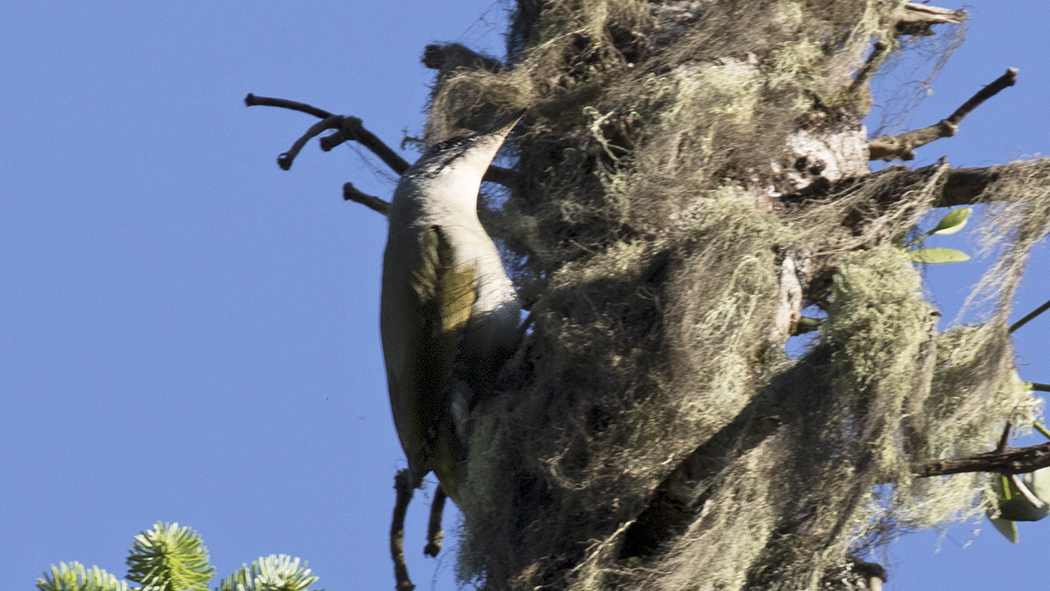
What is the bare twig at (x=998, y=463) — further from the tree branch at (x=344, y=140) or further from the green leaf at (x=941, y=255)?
the tree branch at (x=344, y=140)

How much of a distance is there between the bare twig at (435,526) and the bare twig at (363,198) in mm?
777

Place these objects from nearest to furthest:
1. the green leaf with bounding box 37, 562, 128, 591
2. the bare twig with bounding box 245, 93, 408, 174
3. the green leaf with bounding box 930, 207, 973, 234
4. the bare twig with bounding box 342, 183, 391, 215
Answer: the green leaf with bounding box 37, 562, 128, 591 → the green leaf with bounding box 930, 207, 973, 234 → the bare twig with bounding box 245, 93, 408, 174 → the bare twig with bounding box 342, 183, 391, 215

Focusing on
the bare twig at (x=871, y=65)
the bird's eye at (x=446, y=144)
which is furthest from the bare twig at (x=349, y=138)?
the bare twig at (x=871, y=65)

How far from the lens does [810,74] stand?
2.46 m

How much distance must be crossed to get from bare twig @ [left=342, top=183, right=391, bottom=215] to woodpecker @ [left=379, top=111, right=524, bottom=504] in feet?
1.37

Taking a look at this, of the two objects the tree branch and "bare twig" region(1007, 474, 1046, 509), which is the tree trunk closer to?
"bare twig" region(1007, 474, 1046, 509)

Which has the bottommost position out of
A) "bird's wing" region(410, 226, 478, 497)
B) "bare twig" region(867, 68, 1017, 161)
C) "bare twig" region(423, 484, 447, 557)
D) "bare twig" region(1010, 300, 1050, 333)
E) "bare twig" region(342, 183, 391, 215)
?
"bare twig" region(1010, 300, 1050, 333)

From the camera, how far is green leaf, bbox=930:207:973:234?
2502 millimetres

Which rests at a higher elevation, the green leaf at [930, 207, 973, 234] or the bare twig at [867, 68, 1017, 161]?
the bare twig at [867, 68, 1017, 161]

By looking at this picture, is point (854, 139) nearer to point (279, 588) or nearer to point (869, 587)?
point (869, 587)

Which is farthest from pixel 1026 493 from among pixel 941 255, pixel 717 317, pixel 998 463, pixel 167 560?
pixel 167 560

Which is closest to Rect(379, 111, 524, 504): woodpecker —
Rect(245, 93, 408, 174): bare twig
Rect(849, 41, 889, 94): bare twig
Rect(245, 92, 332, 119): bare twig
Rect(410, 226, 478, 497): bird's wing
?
Rect(410, 226, 478, 497): bird's wing

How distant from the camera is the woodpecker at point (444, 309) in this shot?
2.40m

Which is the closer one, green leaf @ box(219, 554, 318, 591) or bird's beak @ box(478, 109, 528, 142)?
green leaf @ box(219, 554, 318, 591)
